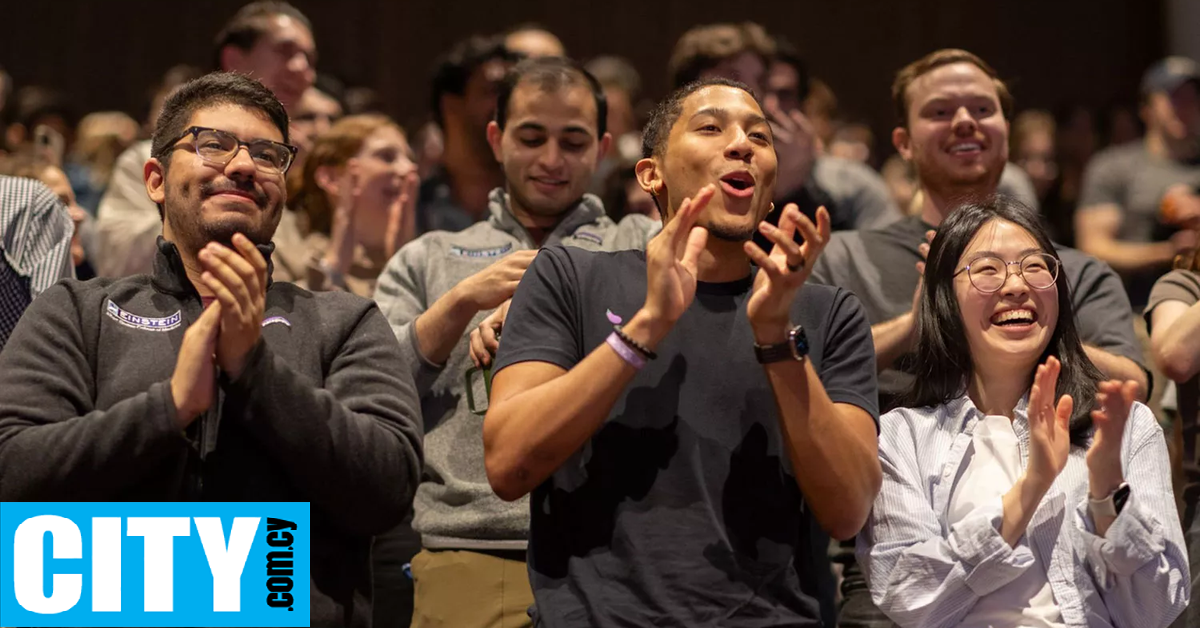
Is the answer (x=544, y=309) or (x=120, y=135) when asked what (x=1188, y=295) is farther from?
(x=120, y=135)

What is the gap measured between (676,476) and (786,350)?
29cm

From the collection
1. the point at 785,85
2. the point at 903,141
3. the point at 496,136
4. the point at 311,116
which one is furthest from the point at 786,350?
the point at 311,116

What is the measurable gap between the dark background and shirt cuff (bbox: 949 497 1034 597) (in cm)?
602

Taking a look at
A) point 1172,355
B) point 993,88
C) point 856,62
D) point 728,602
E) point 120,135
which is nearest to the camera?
point 728,602

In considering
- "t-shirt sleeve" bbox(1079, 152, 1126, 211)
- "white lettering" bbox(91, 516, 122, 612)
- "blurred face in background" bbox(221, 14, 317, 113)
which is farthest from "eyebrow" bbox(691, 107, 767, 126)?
"t-shirt sleeve" bbox(1079, 152, 1126, 211)

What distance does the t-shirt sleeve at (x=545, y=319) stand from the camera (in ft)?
7.66

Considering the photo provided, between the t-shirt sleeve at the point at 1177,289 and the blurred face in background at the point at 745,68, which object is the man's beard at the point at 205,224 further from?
the t-shirt sleeve at the point at 1177,289

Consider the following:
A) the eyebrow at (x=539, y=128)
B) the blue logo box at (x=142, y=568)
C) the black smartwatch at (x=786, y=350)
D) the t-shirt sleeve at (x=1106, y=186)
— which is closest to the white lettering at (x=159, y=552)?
the blue logo box at (x=142, y=568)

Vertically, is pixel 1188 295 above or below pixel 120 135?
below

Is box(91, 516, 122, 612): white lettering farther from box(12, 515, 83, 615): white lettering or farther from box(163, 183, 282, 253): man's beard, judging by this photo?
box(163, 183, 282, 253): man's beard

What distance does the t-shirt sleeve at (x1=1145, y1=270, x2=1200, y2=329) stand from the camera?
10.5ft

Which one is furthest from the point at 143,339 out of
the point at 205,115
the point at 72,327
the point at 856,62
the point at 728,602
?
the point at 856,62

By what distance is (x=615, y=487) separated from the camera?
2.31 m

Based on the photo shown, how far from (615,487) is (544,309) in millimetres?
325
